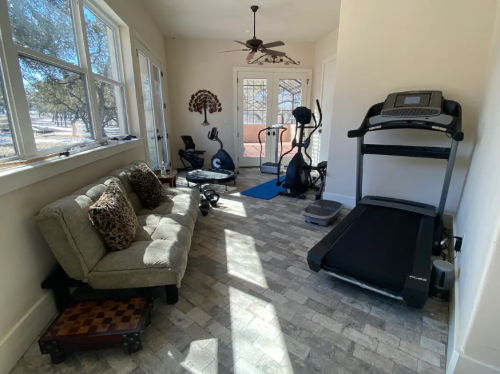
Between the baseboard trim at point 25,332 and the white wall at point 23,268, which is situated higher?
the white wall at point 23,268

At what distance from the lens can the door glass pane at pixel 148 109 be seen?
4.43m

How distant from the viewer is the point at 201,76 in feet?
20.2

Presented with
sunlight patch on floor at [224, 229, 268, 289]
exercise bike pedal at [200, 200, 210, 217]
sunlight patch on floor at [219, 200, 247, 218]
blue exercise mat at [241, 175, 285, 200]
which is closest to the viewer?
sunlight patch on floor at [224, 229, 268, 289]

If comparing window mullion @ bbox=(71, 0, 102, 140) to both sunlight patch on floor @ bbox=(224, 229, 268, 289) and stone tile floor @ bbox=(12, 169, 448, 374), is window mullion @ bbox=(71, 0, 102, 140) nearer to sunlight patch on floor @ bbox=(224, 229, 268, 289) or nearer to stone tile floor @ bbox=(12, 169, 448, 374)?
stone tile floor @ bbox=(12, 169, 448, 374)

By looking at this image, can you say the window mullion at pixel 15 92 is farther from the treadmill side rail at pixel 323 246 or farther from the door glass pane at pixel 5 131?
the treadmill side rail at pixel 323 246

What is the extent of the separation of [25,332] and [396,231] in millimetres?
2937

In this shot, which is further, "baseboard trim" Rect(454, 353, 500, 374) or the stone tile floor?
the stone tile floor

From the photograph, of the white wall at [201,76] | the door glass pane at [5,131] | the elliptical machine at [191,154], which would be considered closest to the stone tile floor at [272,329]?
the door glass pane at [5,131]

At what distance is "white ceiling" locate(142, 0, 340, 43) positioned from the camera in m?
4.01

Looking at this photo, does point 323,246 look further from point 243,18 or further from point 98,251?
point 243,18

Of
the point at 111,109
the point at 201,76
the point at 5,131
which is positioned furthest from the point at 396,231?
the point at 201,76

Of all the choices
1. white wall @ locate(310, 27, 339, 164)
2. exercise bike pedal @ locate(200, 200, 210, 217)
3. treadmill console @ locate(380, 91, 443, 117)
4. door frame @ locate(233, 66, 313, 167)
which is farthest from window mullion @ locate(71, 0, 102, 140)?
white wall @ locate(310, 27, 339, 164)

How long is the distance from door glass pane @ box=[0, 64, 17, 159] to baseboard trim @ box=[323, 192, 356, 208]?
3.66m

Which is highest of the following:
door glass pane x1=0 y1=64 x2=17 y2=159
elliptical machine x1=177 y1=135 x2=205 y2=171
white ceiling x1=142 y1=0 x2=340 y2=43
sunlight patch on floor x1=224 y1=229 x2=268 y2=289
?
white ceiling x1=142 y1=0 x2=340 y2=43
